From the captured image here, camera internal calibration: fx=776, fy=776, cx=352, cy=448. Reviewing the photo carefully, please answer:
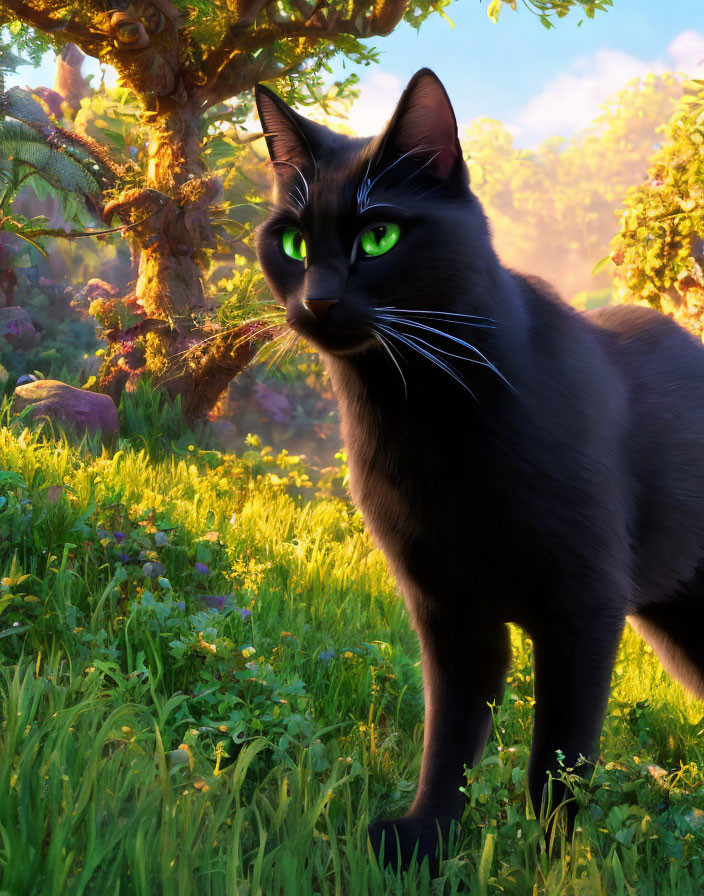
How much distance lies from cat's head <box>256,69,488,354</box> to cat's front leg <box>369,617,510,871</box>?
0.84 m

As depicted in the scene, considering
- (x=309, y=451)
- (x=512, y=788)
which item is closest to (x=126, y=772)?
(x=512, y=788)

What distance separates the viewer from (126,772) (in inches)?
65.5

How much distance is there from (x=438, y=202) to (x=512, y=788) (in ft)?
4.68

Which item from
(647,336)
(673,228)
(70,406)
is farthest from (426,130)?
(70,406)

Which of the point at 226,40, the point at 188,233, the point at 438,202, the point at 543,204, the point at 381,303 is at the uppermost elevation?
the point at 543,204

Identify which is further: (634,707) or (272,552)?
(272,552)

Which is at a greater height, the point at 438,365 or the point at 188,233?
A: the point at 188,233

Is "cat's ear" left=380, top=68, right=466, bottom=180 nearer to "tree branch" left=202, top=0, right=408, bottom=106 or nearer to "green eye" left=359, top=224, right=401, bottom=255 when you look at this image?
"green eye" left=359, top=224, right=401, bottom=255

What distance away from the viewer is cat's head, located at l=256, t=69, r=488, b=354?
70.4 inches

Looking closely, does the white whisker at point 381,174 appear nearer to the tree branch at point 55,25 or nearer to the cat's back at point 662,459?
the cat's back at point 662,459

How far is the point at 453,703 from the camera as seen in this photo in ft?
6.88

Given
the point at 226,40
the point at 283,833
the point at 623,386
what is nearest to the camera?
the point at 283,833

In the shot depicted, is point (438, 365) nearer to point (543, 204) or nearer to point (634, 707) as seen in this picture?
point (634, 707)

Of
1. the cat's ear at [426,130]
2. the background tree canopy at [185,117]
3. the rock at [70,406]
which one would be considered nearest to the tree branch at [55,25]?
the background tree canopy at [185,117]
